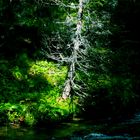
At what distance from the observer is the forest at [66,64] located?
19.2 m

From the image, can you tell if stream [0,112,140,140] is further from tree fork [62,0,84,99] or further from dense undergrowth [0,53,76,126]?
tree fork [62,0,84,99]

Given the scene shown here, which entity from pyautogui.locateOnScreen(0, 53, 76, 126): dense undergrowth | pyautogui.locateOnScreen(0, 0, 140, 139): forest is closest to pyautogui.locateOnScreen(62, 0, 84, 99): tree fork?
pyautogui.locateOnScreen(0, 0, 140, 139): forest

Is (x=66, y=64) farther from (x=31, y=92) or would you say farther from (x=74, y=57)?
(x=74, y=57)

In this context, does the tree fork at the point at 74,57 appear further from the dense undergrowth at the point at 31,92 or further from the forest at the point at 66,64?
the dense undergrowth at the point at 31,92

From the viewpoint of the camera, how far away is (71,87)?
20.6 meters

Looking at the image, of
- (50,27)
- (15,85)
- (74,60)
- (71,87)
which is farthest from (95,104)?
(50,27)

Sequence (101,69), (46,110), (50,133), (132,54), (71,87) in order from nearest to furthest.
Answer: (50,133) → (46,110) → (71,87) → (101,69) → (132,54)

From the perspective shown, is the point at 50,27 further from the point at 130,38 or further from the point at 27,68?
the point at 130,38

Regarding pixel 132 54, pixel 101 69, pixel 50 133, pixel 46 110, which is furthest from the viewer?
pixel 132 54

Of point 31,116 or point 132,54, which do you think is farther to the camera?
point 132,54

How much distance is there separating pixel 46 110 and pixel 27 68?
5.18m

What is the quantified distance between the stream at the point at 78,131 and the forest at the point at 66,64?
0.68 meters

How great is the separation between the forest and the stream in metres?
0.68

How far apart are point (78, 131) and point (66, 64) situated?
7633 mm
